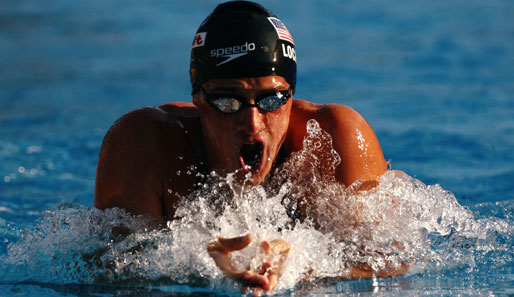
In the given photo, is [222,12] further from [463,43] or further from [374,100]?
[463,43]

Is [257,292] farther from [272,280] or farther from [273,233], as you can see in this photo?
[273,233]

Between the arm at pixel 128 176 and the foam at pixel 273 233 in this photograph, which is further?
the arm at pixel 128 176

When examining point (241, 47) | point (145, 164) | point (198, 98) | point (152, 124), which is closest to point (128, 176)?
point (145, 164)

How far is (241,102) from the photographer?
213cm

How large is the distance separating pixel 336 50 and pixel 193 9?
76.9 inches

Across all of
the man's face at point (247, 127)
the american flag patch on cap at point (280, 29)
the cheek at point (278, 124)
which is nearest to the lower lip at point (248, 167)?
the man's face at point (247, 127)

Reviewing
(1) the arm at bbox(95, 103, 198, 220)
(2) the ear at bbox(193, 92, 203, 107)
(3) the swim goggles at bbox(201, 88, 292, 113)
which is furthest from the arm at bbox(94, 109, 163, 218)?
(3) the swim goggles at bbox(201, 88, 292, 113)

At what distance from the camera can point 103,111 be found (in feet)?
18.3

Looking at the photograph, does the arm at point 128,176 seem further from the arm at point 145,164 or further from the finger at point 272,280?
the finger at point 272,280

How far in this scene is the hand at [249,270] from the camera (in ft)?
5.66

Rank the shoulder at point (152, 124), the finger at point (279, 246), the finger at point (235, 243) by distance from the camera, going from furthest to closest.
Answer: the shoulder at point (152, 124)
the finger at point (279, 246)
the finger at point (235, 243)

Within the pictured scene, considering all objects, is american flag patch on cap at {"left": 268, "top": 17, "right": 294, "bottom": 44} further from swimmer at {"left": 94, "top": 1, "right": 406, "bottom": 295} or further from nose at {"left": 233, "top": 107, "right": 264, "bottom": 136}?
nose at {"left": 233, "top": 107, "right": 264, "bottom": 136}

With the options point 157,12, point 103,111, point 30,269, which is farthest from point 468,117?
point 157,12

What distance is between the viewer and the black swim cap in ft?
7.15
